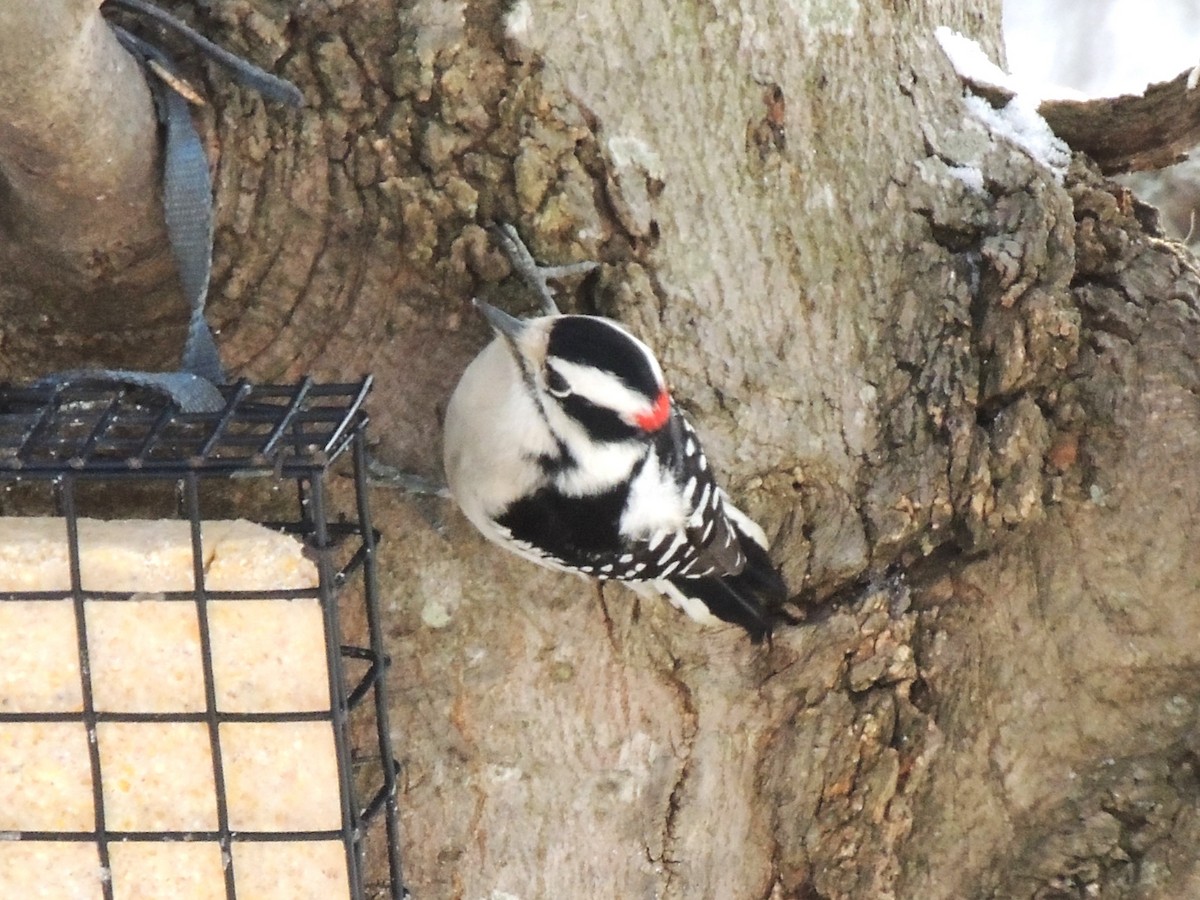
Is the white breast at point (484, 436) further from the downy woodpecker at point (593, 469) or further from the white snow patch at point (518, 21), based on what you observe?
the white snow patch at point (518, 21)

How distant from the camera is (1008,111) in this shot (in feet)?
6.34

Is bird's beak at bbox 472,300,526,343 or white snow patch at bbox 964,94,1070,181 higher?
white snow patch at bbox 964,94,1070,181

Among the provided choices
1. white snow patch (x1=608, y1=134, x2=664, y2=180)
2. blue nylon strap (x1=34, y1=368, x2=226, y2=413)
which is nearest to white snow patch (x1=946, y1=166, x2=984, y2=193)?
white snow patch (x1=608, y1=134, x2=664, y2=180)

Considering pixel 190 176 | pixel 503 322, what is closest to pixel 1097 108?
pixel 503 322

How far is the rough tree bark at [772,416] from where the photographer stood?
61.6 inches

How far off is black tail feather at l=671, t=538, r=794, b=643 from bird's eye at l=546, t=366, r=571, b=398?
0.31 metres

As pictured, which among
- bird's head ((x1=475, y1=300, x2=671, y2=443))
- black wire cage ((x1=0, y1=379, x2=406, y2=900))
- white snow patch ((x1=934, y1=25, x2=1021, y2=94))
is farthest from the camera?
white snow patch ((x1=934, y1=25, x2=1021, y2=94))

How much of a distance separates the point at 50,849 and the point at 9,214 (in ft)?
2.55

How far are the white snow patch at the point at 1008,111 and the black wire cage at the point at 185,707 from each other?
1096 millimetres

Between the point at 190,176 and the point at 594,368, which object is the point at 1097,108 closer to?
the point at 594,368

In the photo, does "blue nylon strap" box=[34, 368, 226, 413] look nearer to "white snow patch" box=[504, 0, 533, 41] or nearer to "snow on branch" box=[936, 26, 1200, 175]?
"white snow patch" box=[504, 0, 533, 41]

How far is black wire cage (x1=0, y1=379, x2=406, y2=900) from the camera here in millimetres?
1300

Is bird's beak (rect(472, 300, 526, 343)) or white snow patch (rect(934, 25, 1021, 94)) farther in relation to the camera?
white snow patch (rect(934, 25, 1021, 94))

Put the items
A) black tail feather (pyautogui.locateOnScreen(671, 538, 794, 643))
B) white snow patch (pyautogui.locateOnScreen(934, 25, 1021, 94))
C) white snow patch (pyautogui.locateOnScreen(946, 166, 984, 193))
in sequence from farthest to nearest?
white snow patch (pyautogui.locateOnScreen(934, 25, 1021, 94)) < white snow patch (pyautogui.locateOnScreen(946, 166, 984, 193)) < black tail feather (pyautogui.locateOnScreen(671, 538, 794, 643))
